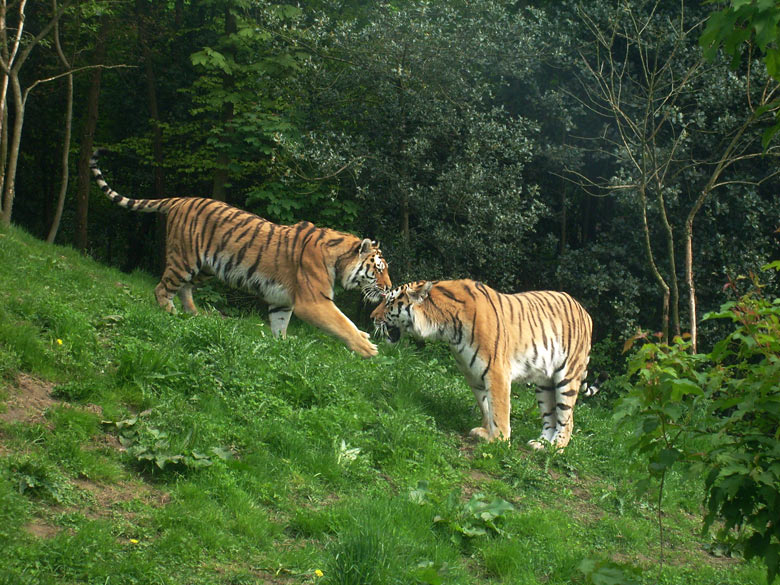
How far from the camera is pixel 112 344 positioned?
20.6 ft

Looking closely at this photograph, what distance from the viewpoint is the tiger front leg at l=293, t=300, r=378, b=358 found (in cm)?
870

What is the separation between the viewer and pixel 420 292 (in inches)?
299

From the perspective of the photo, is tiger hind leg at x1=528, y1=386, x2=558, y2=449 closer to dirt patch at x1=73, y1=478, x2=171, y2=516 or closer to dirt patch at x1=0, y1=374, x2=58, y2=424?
dirt patch at x1=73, y1=478, x2=171, y2=516

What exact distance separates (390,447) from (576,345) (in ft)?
9.15

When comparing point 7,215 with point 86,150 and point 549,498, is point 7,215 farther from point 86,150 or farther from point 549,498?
point 549,498

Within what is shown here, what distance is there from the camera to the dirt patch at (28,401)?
4.85m

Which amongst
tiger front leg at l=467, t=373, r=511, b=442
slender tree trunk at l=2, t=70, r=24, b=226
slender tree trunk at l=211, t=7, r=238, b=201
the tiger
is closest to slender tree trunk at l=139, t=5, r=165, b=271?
slender tree trunk at l=211, t=7, r=238, b=201

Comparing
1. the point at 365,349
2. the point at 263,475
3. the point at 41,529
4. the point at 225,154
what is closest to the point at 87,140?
the point at 225,154

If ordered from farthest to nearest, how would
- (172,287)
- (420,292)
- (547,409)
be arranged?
(172,287) → (547,409) → (420,292)

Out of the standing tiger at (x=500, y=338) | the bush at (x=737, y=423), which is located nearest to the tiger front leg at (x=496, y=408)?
the standing tiger at (x=500, y=338)

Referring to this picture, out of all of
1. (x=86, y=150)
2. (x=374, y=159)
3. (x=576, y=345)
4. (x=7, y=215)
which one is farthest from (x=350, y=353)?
(x=86, y=150)

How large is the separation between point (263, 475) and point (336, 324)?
12.3ft

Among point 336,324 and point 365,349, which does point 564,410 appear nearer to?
point 365,349

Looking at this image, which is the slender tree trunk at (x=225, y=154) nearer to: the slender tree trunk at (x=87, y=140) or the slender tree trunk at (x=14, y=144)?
the slender tree trunk at (x=87, y=140)
